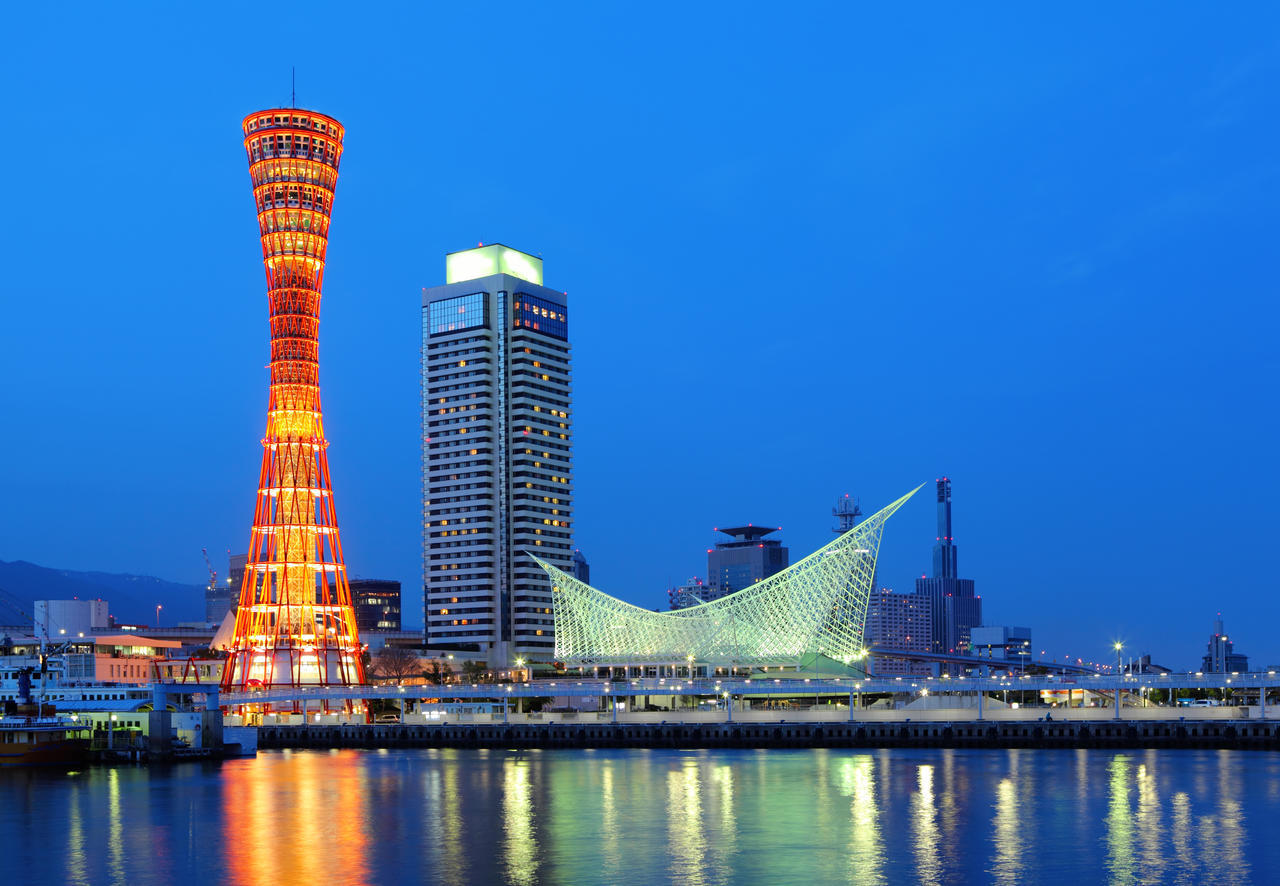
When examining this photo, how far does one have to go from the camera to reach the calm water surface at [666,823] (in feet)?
123

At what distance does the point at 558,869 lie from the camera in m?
37.2

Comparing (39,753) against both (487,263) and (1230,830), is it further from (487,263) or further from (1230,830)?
(487,263)

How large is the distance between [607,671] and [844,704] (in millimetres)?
40183

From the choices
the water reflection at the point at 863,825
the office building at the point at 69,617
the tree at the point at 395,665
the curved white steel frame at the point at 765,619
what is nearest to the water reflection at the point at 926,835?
the water reflection at the point at 863,825

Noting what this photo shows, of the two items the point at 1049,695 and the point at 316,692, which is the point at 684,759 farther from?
the point at 1049,695

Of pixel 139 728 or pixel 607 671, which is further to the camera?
pixel 607 671

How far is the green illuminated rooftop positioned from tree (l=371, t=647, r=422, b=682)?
45897 millimetres

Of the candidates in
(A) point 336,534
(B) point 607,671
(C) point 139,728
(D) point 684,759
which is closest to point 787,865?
(D) point 684,759

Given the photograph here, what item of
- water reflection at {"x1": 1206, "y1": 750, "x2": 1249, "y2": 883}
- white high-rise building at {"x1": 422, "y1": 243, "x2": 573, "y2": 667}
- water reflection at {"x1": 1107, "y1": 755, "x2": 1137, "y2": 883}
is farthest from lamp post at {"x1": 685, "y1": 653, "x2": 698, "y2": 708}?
water reflection at {"x1": 1206, "y1": 750, "x2": 1249, "y2": 883}

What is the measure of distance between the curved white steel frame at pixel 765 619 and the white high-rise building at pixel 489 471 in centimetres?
3444

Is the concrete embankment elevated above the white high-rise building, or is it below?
below

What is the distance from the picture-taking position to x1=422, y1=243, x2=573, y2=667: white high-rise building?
16762cm

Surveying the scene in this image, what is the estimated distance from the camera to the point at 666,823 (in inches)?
1831

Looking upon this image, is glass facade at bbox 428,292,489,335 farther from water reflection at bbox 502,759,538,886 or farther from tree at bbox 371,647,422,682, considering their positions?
water reflection at bbox 502,759,538,886
